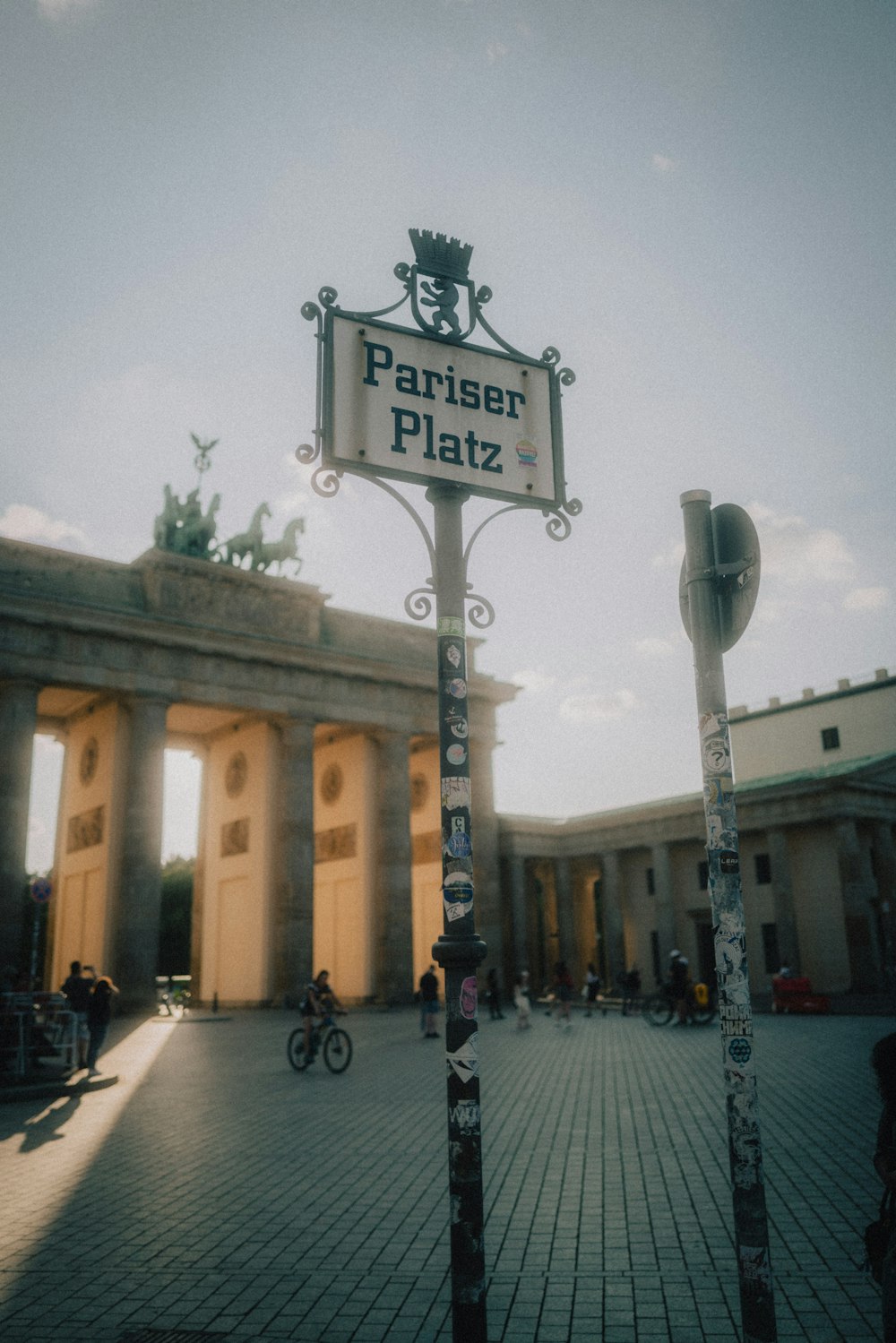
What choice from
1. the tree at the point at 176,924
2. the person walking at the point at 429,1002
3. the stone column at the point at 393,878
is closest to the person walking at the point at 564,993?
the person walking at the point at 429,1002

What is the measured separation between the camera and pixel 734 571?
14.4ft

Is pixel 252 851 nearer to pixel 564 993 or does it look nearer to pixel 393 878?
pixel 393 878

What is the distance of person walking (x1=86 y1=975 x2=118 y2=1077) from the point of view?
17.3 meters

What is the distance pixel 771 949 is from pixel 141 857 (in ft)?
91.5

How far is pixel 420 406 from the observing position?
17.8 feet

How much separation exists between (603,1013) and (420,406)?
2977cm

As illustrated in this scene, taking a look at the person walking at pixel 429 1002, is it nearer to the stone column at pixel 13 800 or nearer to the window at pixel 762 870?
the stone column at pixel 13 800

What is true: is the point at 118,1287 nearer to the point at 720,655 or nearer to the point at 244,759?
the point at 720,655

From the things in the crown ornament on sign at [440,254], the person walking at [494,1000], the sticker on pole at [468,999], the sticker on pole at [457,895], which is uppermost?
the crown ornament on sign at [440,254]

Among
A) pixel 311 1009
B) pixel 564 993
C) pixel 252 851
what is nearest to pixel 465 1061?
pixel 311 1009

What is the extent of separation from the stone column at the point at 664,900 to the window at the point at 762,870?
4255 millimetres

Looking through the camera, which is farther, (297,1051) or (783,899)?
(783,899)

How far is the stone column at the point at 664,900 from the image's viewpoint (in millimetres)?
46031

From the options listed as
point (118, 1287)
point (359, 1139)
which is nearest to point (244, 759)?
point (359, 1139)
